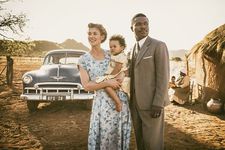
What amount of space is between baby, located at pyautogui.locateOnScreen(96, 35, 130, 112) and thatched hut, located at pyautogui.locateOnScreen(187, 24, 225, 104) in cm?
677


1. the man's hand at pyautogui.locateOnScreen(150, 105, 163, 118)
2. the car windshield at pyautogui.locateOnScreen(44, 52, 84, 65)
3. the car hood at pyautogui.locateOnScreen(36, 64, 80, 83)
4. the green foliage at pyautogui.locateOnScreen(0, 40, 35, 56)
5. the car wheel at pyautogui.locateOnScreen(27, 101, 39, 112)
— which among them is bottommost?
the car wheel at pyautogui.locateOnScreen(27, 101, 39, 112)

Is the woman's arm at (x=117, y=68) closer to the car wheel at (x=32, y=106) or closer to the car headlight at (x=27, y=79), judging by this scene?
the car headlight at (x=27, y=79)

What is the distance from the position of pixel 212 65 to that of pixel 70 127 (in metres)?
6.15

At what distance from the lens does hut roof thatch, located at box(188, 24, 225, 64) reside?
9172 millimetres

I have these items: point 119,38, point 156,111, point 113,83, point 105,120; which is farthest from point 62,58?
point 156,111

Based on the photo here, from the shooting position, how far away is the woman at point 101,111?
3.11 m

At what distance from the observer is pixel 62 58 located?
869 cm

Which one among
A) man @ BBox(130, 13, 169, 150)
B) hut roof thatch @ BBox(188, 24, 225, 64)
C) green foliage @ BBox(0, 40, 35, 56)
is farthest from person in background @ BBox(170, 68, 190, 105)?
green foliage @ BBox(0, 40, 35, 56)

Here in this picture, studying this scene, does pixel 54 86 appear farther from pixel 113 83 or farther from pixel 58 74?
pixel 113 83

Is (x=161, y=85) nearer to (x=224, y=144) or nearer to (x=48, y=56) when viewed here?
(x=224, y=144)

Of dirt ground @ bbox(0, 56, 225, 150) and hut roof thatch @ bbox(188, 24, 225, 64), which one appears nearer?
dirt ground @ bbox(0, 56, 225, 150)

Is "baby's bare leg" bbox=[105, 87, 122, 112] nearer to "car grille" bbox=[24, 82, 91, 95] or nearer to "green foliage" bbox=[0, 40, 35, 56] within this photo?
"car grille" bbox=[24, 82, 91, 95]

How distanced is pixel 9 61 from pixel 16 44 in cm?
462

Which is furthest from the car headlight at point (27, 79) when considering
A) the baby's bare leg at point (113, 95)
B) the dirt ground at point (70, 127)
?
the baby's bare leg at point (113, 95)
